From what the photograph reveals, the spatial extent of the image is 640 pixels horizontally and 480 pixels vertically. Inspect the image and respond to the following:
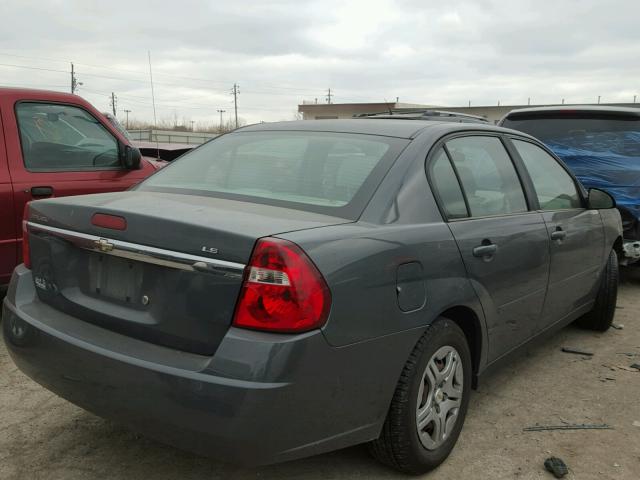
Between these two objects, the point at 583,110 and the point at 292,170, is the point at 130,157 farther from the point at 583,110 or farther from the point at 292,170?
the point at 583,110

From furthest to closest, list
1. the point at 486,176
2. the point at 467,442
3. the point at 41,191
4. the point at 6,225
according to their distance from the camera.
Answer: the point at 41,191, the point at 6,225, the point at 486,176, the point at 467,442

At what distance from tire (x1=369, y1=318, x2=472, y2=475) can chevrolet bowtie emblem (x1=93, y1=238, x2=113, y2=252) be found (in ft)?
4.15

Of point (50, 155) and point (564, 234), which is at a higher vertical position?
point (50, 155)

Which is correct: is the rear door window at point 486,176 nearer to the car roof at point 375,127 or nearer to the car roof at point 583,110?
the car roof at point 375,127

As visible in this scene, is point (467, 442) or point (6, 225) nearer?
point (467, 442)

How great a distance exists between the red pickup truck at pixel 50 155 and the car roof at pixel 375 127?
2.06 m

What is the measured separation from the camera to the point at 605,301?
4.64 m

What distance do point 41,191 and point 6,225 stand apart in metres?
0.35

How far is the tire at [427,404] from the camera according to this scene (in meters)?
2.46

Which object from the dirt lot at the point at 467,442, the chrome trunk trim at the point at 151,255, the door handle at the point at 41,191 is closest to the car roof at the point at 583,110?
the dirt lot at the point at 467,442

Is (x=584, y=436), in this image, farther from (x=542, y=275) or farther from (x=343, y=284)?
(x=343, y=284)

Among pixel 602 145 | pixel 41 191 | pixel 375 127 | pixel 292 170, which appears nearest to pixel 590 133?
pixel 602 145

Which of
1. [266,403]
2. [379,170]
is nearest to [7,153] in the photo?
[379,170]

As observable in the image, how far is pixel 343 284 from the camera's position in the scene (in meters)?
2.15
